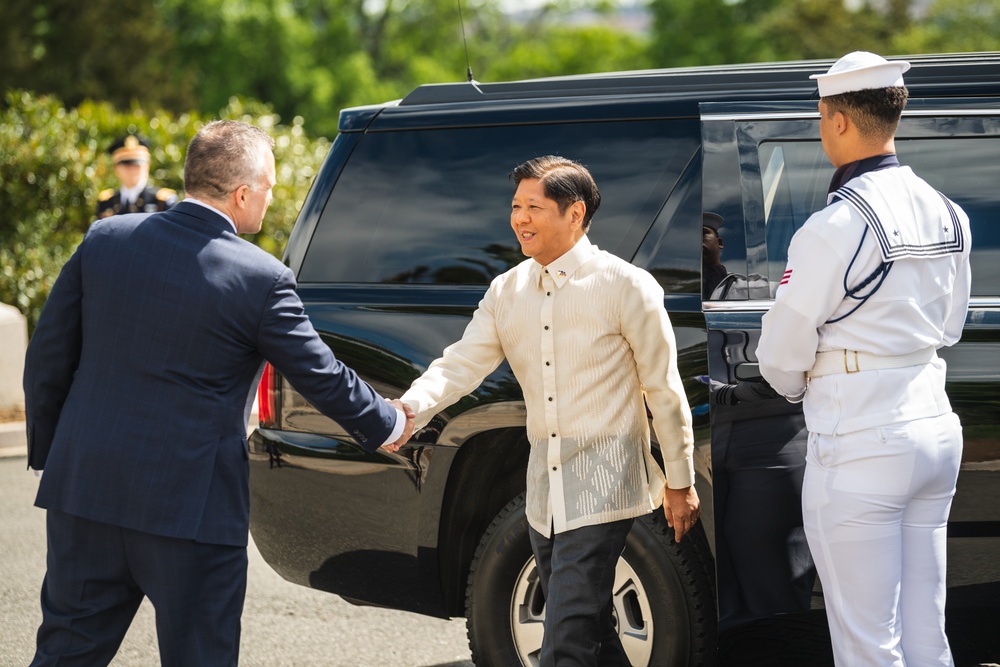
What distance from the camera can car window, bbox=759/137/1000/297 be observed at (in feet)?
10.9

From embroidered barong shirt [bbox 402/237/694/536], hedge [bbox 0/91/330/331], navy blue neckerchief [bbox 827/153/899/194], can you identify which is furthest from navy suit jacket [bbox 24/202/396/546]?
hedge [bbox 0/91/330/331]

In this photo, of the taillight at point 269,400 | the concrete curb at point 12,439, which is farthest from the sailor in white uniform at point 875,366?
the concrete curb at point 12,439

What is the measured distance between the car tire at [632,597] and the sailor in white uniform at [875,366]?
2.12 feet

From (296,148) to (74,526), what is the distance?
33.4 ft

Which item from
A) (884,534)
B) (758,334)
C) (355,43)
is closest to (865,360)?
(884,534)

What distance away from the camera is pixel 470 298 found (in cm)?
366

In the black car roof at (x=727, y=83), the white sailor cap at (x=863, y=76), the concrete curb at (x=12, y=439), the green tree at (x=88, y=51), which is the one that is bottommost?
the white sailor cap at (x=863, y=76)

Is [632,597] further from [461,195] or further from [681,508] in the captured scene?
[461,195]

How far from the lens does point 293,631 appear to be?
15.5ft

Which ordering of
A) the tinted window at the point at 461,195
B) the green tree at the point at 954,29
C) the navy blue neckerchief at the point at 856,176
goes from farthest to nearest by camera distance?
the green tree at the point at 954,29
the tinted window at the point at 461,195
the navy blue neckerchief at the point at 856,176

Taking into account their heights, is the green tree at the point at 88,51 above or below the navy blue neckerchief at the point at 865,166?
above

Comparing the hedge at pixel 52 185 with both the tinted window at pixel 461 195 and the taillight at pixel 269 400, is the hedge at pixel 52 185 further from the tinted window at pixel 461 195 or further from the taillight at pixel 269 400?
the tinted window at pixel 461 195

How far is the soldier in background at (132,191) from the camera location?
8492 mm

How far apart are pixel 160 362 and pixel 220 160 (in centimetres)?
53
